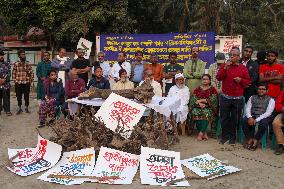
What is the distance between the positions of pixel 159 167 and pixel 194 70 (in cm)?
314

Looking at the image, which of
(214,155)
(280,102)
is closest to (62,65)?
(214,155)

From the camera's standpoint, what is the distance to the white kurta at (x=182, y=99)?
24.0 feet

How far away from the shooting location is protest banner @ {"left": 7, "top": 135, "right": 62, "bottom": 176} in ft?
17.9

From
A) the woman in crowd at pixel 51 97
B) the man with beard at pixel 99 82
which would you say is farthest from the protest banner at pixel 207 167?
the woman in crowd at pixel 51 97

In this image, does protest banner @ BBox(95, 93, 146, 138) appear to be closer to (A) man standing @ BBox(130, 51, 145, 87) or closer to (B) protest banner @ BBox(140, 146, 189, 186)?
(B) protest banner @ BBox(140, 146, 189, 186)

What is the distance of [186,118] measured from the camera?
7438mm

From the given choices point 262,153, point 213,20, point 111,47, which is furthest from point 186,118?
point 213,20

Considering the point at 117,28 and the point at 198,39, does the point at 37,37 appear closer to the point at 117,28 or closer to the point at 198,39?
the point at 117,28

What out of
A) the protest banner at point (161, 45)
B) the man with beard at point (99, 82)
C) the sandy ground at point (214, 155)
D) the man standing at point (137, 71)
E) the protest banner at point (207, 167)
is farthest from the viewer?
the protest banner at point (161, 45)

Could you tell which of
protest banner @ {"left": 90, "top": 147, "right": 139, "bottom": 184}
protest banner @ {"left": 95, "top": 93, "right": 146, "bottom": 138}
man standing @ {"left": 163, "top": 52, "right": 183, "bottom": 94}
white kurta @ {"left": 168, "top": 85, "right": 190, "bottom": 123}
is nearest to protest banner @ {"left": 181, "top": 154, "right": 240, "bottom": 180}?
protest banner @ {"left": 90, "top": 147, "right": 139, "bottom": 184}

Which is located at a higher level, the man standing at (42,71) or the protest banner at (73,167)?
the man standing at (42,71)

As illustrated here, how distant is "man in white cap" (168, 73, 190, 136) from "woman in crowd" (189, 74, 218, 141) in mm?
151

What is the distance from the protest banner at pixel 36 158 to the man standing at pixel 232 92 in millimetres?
2980

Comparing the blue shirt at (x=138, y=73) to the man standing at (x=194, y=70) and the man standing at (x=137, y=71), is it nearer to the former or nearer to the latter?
the man standing at (x=137, y=71)
